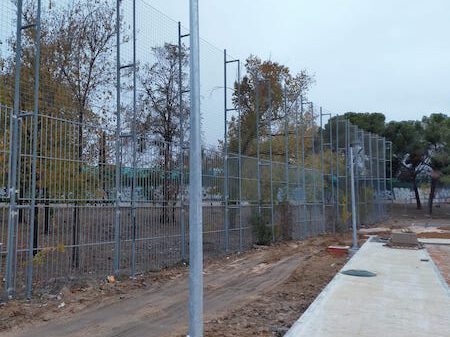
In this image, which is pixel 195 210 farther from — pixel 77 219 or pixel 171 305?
pixel 77 219

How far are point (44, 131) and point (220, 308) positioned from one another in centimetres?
450

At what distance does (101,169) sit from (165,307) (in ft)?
10.9

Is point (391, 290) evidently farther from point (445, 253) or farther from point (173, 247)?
point (445, 253)

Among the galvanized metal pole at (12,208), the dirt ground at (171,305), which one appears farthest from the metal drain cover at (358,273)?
the galvanized metal pole at (12,208)

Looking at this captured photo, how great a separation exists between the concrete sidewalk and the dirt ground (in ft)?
1.35

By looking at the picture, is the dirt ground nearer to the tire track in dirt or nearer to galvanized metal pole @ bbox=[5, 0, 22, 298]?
the tire track in dirt

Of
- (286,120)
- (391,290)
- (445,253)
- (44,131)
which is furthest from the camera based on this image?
(286,120)

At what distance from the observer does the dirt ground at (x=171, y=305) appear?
7555 mm

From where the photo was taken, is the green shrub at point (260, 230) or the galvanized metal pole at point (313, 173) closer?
the green shrub at point (260, 230)

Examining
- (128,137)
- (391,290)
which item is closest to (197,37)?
(128,137)

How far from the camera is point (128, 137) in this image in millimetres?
11664

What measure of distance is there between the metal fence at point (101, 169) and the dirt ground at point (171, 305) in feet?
2.13

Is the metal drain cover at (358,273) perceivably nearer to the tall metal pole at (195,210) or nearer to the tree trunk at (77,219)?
the tree trunk at (77,219)

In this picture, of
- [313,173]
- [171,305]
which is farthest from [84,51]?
[313,173]
